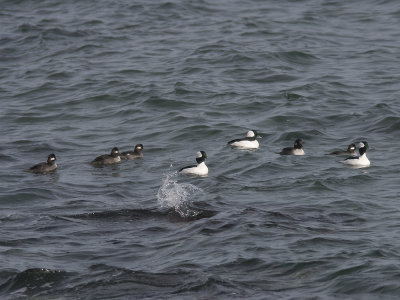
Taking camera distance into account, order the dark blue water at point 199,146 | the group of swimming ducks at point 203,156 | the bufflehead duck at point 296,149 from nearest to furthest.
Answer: the dark blue water at point 199,146 → the group of swimming ducks at point 203,156 → the bufflehead duck at point 296,149

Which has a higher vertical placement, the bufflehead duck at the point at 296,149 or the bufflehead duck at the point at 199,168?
the bufflehead duck at the point at 199,168

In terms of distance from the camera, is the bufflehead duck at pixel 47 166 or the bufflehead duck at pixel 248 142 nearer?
the bufflehead duck at pixel 47 166

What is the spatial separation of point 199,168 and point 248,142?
95.7 inches

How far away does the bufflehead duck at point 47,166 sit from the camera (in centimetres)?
2192

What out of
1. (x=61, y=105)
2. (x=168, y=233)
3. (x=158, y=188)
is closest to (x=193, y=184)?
(x=158, y=188)

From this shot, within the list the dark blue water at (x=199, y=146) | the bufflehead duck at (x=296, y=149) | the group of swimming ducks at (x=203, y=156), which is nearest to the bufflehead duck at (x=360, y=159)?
the group of swimming ducks at (x=203, y=156)

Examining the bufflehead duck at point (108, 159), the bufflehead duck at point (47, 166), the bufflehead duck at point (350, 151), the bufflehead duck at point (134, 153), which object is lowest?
the bufflehead duck at point (350, 151)

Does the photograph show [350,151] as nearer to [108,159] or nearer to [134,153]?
[134,153]

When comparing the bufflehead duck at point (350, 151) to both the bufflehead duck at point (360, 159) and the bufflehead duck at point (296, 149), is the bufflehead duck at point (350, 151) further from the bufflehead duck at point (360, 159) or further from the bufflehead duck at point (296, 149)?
the bufflehead duck at point (296, 149)

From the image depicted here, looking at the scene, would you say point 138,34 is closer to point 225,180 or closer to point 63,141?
point 63,141

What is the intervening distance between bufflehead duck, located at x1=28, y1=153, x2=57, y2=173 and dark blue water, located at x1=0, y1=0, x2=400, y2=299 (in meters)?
0.25

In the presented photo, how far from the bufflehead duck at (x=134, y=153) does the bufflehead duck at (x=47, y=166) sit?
6.16 feet

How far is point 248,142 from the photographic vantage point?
24.2m

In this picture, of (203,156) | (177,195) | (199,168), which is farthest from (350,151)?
(177,195)
